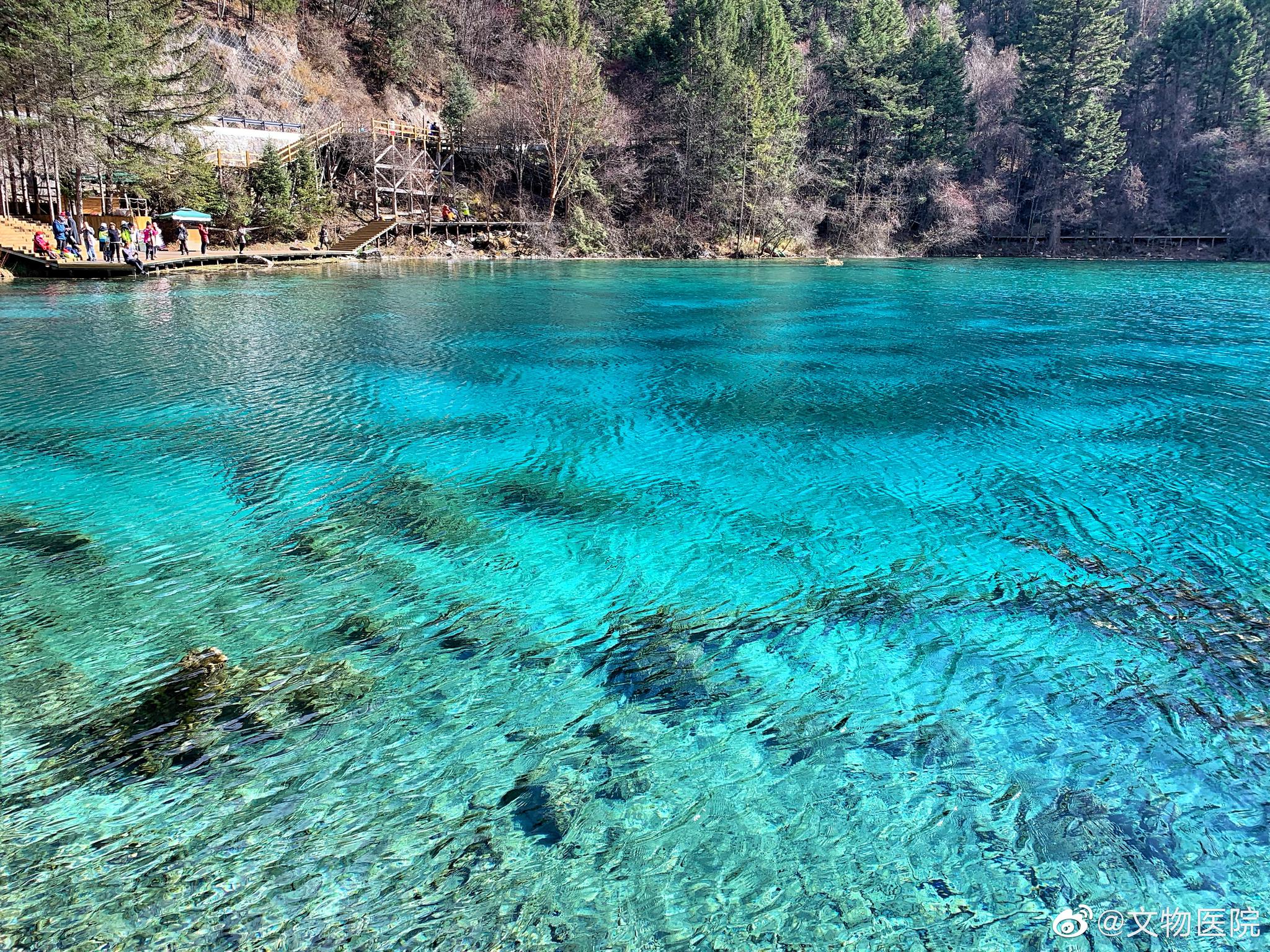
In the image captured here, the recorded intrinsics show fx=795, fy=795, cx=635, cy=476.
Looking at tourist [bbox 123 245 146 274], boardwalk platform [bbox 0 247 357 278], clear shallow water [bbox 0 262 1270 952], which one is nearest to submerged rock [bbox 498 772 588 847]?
clear shallow water [bbox 0 262 1270 952]

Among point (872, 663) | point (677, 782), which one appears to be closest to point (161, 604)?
point (677, 782)

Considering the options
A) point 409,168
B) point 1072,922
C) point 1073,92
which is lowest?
point 1072,922

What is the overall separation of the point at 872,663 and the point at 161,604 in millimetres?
5422

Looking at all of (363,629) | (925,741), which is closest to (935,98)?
(925,741)

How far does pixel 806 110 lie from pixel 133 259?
49672 millimetres

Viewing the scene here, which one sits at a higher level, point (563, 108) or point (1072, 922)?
point (563, 108)

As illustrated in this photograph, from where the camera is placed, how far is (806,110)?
2438 inches

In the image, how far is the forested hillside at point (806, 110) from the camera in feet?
172

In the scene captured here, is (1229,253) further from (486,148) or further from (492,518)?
(492,518)

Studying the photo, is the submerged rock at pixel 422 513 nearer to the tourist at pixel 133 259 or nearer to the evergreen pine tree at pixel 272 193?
the tourist at pixel 133 259

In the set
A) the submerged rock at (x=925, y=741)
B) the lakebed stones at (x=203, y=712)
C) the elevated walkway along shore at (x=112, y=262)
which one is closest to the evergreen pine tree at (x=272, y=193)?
the elevated walkway along shore at (x=112, y=262)

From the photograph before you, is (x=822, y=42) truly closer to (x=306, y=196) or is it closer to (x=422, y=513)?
(x=306, y=196)

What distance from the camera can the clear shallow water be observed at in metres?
3.71

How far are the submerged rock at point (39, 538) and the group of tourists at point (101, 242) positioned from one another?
89.0ft
